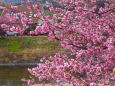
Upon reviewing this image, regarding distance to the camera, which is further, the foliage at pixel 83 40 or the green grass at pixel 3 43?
the green grass at pixel 3 43

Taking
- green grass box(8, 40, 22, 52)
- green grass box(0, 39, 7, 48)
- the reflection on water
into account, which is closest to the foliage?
the reflection on water

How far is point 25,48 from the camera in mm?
35219

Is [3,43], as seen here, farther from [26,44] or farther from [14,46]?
[26,44]

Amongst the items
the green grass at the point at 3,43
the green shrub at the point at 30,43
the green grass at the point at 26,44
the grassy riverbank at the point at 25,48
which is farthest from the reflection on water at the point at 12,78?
the green shrub at the point at 30,43

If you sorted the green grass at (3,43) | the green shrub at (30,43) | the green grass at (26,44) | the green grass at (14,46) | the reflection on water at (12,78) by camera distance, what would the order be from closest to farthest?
1. the reflection on water at (12,78)
2. the green grass at (14,46)
3. the green grass at (26,44)
4. the green grass at (3,43)
5. the green shrub at (30,43)

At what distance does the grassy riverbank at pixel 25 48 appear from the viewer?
32719 mm

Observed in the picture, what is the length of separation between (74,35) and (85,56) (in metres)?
0.69

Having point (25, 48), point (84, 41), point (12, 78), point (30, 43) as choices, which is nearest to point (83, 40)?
point (84, 41)

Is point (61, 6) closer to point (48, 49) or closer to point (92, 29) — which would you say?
point (92, 29)

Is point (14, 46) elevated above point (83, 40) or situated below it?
below

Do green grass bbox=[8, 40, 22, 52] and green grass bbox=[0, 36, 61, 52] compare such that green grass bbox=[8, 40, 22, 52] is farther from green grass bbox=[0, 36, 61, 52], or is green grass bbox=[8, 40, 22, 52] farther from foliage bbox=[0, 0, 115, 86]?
foliage bbox=[0, 0, 115, 86]

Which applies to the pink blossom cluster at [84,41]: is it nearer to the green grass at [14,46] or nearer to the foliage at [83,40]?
the foliage at [83,40]

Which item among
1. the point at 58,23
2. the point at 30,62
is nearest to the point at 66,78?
the point at 58,23

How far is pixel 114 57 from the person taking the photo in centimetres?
567
